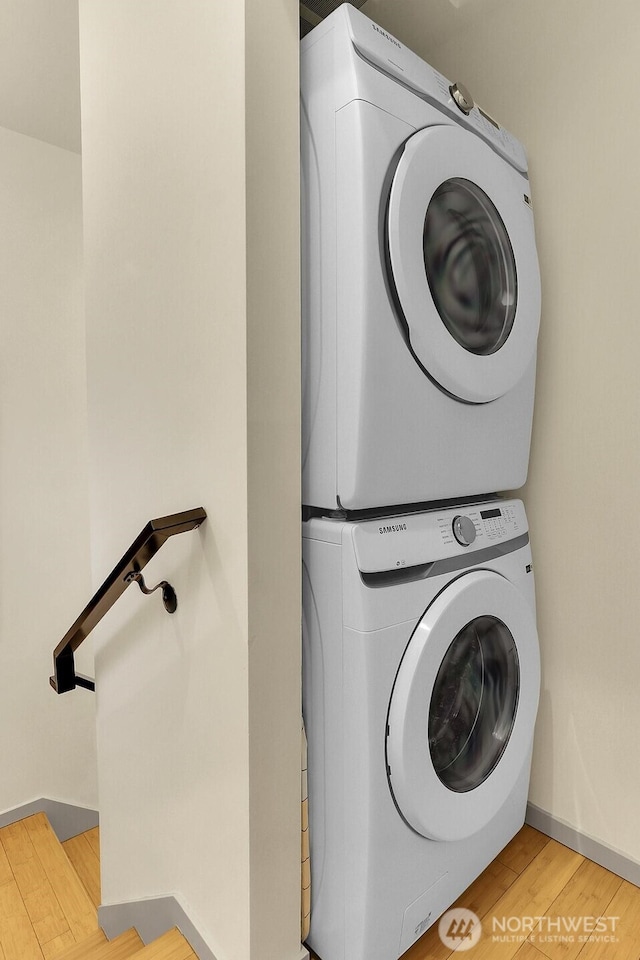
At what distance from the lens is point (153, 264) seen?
3.98ft

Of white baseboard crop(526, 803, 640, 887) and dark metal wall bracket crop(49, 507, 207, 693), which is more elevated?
dark metal wall bracket crop(49, 507, 207, 693)

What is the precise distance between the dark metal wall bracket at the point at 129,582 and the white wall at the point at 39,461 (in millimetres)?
1125

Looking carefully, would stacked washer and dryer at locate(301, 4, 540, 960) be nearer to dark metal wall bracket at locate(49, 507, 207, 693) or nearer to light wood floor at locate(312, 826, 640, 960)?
light wood floor at locate(312, 826, 640, 960)

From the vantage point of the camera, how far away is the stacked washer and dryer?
1004mm

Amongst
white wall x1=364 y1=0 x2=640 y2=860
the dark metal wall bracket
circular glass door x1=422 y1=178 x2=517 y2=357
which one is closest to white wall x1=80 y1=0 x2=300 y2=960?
the dark metal wall bracket

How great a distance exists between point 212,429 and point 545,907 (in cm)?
132

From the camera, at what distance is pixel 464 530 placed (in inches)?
48.1

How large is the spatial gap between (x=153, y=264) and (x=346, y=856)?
123 cm

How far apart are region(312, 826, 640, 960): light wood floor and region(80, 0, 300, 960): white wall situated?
0.48m

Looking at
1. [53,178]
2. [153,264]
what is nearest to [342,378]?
[153,264]

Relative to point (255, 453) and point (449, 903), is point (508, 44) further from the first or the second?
point (449, 903)

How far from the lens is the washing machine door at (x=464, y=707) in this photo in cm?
106

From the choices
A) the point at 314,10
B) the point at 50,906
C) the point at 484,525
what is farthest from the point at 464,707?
the point at 314,10

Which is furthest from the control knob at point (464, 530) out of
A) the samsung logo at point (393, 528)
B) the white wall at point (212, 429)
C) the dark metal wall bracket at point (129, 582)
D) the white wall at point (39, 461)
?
the white wall at point (39, 461)
